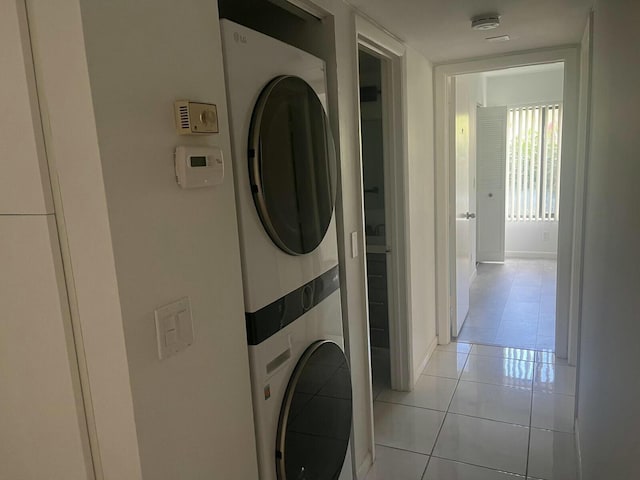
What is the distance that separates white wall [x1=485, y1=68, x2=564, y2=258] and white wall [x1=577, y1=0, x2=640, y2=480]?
175 inches

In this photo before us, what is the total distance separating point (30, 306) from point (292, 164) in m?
0.80

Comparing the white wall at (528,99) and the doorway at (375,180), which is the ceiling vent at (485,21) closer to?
the doorway at (375,180)

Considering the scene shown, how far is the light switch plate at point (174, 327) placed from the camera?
1012mm

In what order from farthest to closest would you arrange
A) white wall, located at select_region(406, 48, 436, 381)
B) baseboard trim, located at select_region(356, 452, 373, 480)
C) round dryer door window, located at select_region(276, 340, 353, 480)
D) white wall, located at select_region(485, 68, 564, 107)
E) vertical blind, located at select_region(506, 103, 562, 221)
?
vertical blind, located at select_region(506, 103, 562, 221) < white wall, located at select_region(485, 68, 564, 107) < white wall, located at select_region(406, 48, 436, 381) < baseboard trim, located at select_region(356, 452, 373, 480) < round dryer door window, located at select_region(276, 340, 353, 480)

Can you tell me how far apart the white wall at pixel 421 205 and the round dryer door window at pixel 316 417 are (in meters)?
1.27

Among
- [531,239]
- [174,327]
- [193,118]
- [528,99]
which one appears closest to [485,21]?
[193,118]

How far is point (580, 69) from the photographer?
2998 mm

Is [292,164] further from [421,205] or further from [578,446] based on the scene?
[578,446]

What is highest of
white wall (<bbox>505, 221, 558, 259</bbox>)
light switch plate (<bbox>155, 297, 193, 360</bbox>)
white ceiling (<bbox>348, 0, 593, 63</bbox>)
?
white ceiling (<bbox>348, 0, 593, 63</bbox>)

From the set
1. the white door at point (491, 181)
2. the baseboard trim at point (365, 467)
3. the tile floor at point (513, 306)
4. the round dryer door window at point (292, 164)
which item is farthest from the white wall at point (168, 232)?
the white door at point (491, 181)

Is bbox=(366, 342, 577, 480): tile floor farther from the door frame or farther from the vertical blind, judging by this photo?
the vertical blind

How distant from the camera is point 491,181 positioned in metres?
6.17

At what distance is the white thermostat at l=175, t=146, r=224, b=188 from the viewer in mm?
1029

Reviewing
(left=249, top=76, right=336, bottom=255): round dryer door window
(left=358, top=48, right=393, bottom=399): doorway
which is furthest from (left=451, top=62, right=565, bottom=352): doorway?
(left=249, top=76, right=336, bottom=255): round dryer door window
